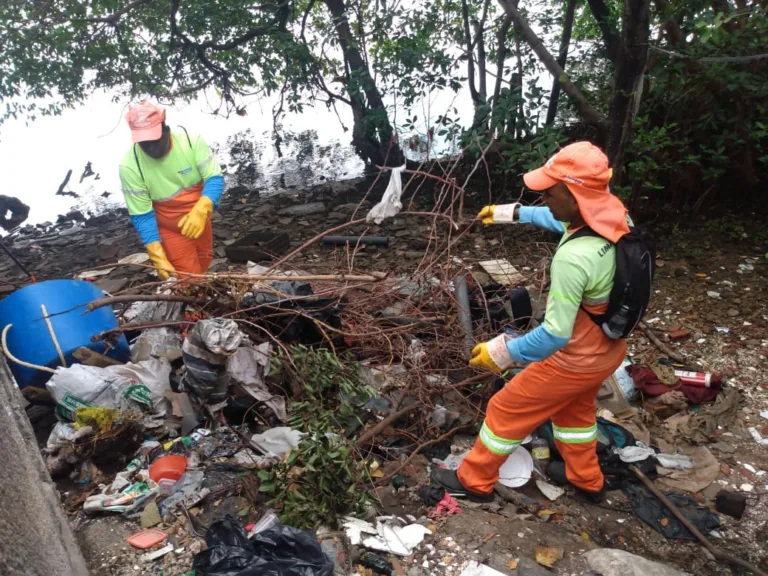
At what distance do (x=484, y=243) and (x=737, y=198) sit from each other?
2.62 metres

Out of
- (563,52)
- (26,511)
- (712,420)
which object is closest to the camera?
(26,511)

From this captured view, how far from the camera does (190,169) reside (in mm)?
3777

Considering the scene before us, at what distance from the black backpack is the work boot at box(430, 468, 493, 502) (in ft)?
3.42

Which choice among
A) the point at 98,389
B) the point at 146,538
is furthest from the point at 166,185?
the point at 146,538

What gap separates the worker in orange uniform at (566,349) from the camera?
2.08 m

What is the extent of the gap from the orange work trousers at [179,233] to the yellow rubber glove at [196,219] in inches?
5.7

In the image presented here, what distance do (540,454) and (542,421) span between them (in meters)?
0.58

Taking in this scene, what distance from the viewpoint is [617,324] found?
2168 mm

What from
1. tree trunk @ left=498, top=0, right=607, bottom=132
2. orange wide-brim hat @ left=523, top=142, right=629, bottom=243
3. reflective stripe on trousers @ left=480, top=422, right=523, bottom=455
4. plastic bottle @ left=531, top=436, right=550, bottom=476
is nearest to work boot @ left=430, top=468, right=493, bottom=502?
reflective stripe on trousers @ left=480, top=422, right=523, bottom=455

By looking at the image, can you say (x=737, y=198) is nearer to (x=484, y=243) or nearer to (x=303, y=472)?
(x=484, y=243)

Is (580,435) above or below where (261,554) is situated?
below

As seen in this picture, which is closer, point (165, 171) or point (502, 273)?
point (165, 171)

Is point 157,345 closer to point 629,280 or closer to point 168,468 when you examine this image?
point 168,468

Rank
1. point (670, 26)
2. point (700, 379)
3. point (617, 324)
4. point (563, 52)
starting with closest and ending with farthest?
1. point (617, 324)
2. point (700, 379)
3. point (670, 26)
4. point (563, 52)
